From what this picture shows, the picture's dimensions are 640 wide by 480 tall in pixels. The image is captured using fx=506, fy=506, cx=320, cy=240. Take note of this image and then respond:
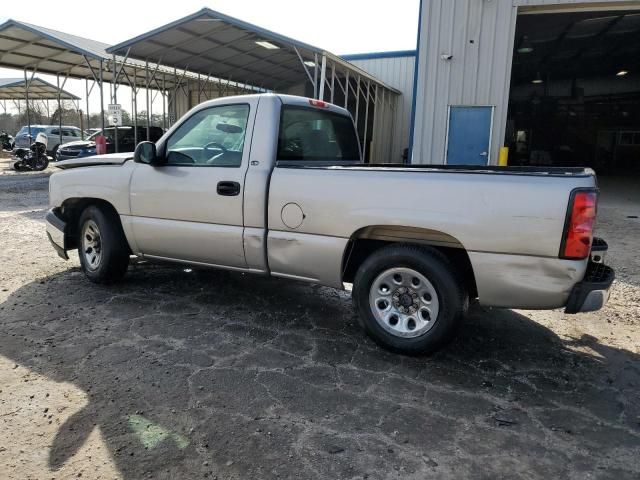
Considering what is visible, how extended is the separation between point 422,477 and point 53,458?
6.05 ft

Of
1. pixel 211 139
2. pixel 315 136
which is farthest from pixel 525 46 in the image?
pixel 211 139

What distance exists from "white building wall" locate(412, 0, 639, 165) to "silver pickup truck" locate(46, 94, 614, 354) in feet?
20.5

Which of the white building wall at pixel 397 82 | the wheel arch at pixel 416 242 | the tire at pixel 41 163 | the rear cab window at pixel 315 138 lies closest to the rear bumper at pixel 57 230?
the rear cab window at pixel 315 138

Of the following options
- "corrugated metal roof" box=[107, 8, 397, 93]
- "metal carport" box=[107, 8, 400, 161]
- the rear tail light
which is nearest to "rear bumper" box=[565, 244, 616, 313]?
the rear tail light

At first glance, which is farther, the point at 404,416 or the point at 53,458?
the point at 404,416

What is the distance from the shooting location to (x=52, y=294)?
507cm

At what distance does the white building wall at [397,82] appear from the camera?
20.5 metres

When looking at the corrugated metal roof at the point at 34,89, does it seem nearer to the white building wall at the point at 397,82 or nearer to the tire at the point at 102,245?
the white building wall at the point at 397,82

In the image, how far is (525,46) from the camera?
17359 millimetres

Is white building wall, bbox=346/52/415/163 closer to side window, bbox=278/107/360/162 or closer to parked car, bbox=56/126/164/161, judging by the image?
parked car, bbox=56/126/164/161

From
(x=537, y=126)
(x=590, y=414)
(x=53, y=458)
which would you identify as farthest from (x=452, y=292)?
(x=537, y=126)

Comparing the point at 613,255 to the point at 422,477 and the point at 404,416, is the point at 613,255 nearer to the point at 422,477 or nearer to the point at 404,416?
the point at 404,416

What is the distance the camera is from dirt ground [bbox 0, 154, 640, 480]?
2.56 meters

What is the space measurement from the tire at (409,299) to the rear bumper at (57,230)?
10.9 feet
